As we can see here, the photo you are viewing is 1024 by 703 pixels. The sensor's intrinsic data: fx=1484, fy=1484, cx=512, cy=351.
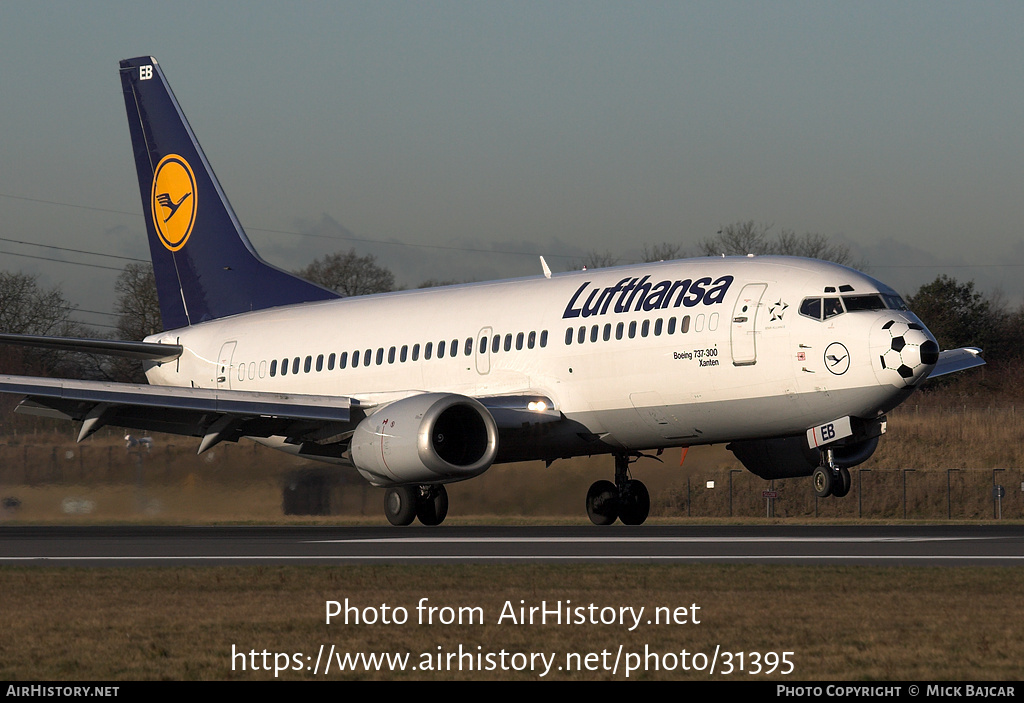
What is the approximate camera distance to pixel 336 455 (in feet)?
98.0

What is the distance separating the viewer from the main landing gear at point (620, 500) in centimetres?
3086

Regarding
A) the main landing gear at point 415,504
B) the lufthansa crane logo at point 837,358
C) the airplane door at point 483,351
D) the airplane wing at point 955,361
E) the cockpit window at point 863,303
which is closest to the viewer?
the lufthansa crane logo at point 837,358

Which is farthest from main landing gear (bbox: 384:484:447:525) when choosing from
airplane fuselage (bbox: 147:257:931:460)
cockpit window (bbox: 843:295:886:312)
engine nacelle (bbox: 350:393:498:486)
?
cockpit window (bbox: 843:295:886:312)

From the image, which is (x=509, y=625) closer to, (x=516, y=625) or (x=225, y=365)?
(x=516, y=625)

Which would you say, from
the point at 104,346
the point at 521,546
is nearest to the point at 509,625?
the point at 521,546

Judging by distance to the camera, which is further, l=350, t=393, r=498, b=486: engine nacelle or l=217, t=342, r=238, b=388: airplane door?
l=217, t=342, r=238, b=388: airplane door

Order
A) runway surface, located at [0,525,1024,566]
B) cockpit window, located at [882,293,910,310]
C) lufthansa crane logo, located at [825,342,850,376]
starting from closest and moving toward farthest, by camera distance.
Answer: runway surface, located at [0,525,1024,566]
lufthansa crane logo, located at [825,342,850,376]
cockpit window, located at [882,293,910,310]

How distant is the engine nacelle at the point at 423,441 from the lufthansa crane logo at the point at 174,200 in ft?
44.1

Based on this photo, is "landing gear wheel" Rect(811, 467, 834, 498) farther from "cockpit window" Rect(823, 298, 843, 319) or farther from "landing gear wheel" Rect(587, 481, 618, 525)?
"landing gear wheel" Rect(587, 481, 618, 525)

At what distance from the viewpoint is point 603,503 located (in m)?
31.0

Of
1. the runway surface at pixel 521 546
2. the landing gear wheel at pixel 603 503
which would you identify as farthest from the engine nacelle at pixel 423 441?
the landing gear wheel at pixel 603 503

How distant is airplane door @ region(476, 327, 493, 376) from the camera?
29.5m

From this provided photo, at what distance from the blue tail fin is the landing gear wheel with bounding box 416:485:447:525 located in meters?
8.70

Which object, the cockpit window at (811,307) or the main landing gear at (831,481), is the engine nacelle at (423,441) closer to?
the main landing gear at (831,481)
